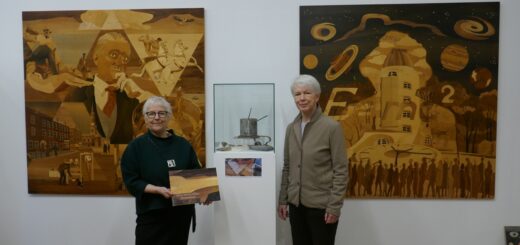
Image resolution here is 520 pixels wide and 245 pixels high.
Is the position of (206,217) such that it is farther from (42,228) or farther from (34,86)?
(34,86)

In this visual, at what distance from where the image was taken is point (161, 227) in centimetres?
196

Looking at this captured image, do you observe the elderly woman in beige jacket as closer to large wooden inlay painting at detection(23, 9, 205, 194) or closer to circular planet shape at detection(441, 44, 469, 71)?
large wooden inlay painting at detection(23, 9, 205, 194)

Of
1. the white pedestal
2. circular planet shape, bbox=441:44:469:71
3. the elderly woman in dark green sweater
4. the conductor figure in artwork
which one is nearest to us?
the elderly woman in dark green sweater

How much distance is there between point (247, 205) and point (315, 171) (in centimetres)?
51

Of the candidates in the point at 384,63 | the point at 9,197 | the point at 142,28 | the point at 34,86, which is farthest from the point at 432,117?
the point at 9,197

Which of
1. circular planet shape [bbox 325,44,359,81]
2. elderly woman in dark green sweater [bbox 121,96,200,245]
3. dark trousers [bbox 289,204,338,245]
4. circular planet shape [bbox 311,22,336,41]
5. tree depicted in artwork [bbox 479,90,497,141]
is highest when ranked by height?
circular planet shape [bbox 311,22,336,41]

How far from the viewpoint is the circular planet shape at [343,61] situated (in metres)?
2.55

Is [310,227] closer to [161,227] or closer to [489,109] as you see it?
[161,227]

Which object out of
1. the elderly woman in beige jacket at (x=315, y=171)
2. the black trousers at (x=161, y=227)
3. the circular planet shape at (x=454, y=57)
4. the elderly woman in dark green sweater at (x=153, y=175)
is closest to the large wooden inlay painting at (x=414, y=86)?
the circular planet shape at (x=454, y=57)

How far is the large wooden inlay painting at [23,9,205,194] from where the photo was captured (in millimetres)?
2607

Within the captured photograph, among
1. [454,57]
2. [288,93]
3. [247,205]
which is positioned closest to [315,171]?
[247,205]

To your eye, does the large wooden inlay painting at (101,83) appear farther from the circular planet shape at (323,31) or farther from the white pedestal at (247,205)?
the circular planet shape at (323,31)

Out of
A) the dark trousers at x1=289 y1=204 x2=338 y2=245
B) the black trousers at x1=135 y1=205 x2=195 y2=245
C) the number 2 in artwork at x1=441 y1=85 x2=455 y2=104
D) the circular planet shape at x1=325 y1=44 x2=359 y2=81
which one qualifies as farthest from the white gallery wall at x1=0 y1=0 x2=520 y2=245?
the black trousers at x1=135 y1=205 x2=195 y2=245

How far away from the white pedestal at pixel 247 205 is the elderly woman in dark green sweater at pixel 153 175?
31 centimetres
